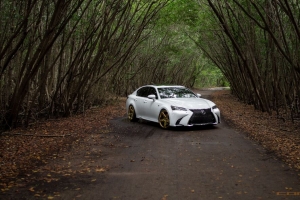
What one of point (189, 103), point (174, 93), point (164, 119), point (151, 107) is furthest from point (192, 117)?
point (151, 107)

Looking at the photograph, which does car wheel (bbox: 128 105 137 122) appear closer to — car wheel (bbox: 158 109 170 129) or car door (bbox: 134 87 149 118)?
car door (bbox: 134 87 149 118)

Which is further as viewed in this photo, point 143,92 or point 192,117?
point 143,92

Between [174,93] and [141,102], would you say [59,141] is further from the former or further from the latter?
[174,93]

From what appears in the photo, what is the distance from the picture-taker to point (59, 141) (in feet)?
32.0

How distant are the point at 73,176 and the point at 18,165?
4.88 feet

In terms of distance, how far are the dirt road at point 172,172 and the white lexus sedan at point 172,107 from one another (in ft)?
5.32

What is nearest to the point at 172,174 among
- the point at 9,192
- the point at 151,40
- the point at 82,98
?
the point at 9,192

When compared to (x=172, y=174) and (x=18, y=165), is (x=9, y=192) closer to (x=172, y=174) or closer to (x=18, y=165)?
(x=18, y=165)

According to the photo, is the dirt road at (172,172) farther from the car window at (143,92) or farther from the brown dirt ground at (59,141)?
the car window at (143,92)

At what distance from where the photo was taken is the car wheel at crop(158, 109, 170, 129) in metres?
12.0

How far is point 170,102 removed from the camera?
481 inches

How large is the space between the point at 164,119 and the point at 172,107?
55 centimetres

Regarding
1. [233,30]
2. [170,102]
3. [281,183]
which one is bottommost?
[281,183]

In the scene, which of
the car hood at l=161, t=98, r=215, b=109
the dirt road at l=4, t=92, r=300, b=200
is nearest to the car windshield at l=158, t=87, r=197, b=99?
the car hood at l=161, t=98, r=215, b=109
